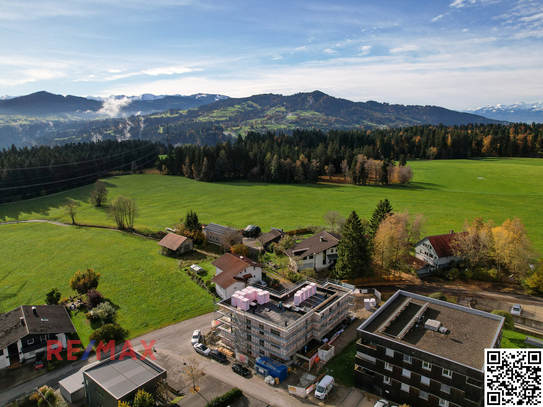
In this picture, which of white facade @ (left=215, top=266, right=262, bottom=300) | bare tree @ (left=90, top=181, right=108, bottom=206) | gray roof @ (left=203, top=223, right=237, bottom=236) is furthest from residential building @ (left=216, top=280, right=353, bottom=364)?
bare tree @ (left=90, top=181, right=108, bottom=206)

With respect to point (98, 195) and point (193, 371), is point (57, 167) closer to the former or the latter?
point (98, 195)

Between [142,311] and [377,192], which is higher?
[377,192]

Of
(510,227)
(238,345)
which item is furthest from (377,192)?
(238,345)

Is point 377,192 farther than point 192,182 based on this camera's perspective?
No

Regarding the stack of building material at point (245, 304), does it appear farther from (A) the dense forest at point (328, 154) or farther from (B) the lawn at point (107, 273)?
(A) the dense forest at point (328, 154)

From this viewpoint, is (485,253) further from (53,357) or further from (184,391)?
(53,357)

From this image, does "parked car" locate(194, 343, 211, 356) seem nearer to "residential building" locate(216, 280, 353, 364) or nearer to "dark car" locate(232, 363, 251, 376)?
"residential building" locate(216, 280, 353, 364)
